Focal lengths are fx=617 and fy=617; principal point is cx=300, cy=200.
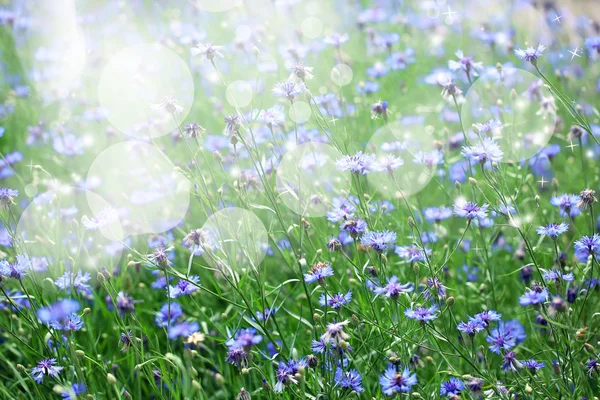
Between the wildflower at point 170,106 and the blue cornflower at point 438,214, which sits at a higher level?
the wildflower at point 170,106

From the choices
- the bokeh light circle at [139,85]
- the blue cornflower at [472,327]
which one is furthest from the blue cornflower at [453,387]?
the bokeh light circle at [139,85]

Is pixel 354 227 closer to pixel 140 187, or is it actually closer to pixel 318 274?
pixel 318 274

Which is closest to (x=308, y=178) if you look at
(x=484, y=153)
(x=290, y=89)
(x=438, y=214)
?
(x=438, y=214)

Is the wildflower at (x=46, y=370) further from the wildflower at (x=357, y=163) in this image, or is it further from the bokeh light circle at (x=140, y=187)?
the wildflower at (x=357, y=163)

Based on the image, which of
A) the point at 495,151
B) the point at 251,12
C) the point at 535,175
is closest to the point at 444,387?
the point at 495,151

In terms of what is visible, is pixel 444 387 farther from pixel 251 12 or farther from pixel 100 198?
pixel 251 12

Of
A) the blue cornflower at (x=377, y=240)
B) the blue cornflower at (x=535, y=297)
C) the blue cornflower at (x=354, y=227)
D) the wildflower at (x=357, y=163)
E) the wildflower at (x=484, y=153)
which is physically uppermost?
the wildflower at (x=484, y=153)

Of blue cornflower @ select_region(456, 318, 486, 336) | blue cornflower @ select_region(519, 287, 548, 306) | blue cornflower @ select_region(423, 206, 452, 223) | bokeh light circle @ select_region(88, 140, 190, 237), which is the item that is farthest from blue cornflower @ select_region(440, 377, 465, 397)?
bokeh light circle @ select_region(88, 140, 190, 237)

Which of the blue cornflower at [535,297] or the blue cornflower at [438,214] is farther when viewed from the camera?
the blue cornflower at [438,214]
